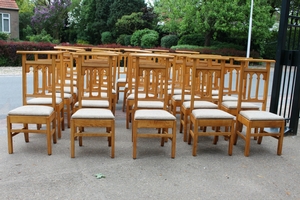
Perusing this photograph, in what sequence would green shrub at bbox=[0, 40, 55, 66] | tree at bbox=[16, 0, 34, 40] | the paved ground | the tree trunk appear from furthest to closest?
1. tree at bbox=[16, 0, 34, 40]
2. the tree trunk
3. green shrub at bbox=[0, 40, 55, 66]
4. the paved ground

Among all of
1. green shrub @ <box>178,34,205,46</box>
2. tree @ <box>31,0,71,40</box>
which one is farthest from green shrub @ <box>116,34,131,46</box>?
tree @ <box>31,0,71,40</box>

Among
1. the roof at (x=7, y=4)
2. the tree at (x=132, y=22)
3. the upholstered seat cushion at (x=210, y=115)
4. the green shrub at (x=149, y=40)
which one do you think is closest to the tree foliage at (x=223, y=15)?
the green shrub at (x=149, y=40)

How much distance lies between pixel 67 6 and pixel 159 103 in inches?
1039

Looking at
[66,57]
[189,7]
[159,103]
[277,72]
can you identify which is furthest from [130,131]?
[189,7]

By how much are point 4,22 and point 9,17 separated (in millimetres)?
522

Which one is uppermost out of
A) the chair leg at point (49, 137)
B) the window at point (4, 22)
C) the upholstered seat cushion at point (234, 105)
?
the window at point (4, 22)

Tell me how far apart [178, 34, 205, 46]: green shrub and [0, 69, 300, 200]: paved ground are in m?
17.1

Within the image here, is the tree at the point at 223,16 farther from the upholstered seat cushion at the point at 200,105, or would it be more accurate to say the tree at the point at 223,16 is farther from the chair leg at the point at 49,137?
the chair leg at the point at 49,137

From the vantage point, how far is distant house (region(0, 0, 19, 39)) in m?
22.8

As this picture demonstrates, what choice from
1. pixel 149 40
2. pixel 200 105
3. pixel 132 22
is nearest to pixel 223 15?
pixel 149 40

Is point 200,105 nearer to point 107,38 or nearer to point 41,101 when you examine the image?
point 41,101

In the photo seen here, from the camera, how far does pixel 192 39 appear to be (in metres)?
21.5

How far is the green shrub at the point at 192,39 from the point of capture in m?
21.2

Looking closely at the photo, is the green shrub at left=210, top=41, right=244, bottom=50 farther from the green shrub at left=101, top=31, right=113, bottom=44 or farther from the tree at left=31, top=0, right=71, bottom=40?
the tree at left=31, top=0, right=71, bottom=40
